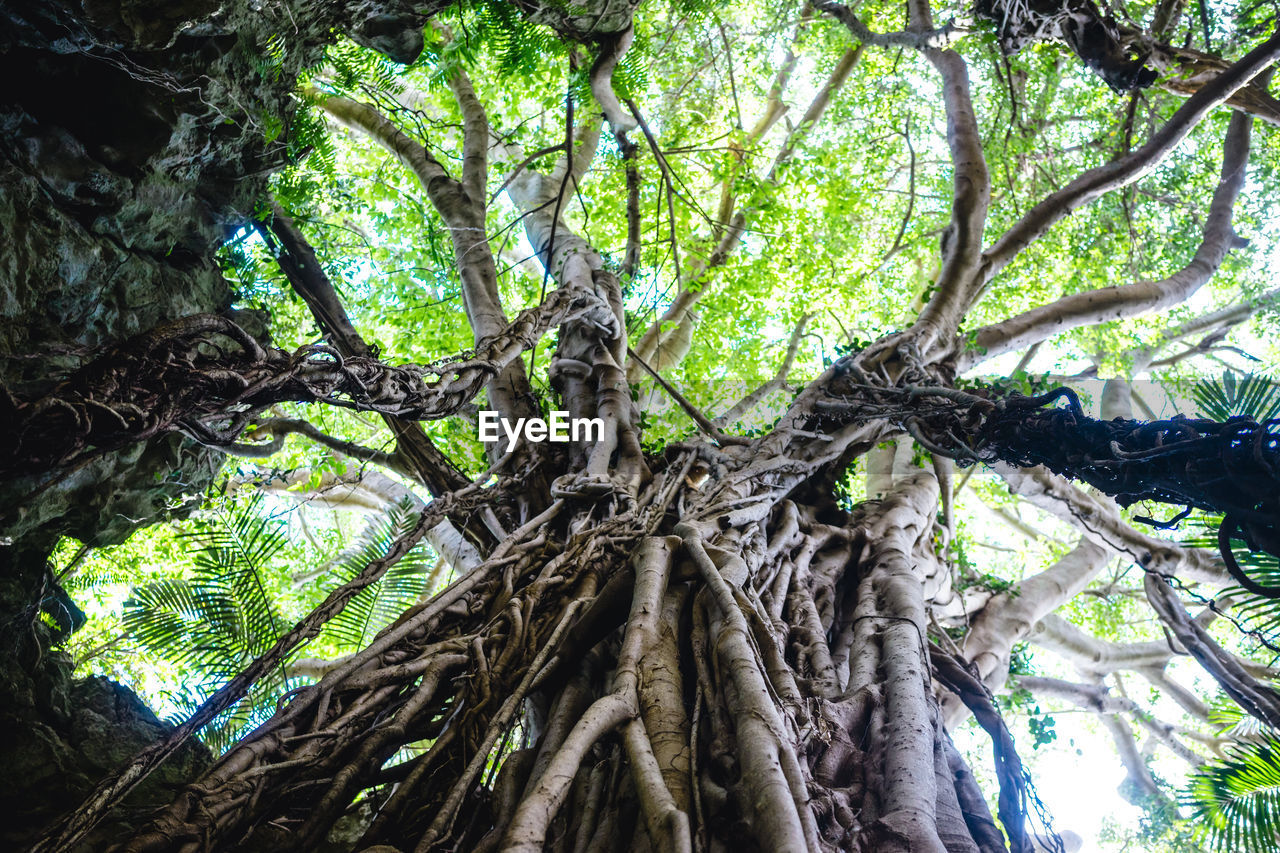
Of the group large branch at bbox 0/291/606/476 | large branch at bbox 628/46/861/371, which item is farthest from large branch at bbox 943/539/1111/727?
large branch at bbox 0/291/606/476

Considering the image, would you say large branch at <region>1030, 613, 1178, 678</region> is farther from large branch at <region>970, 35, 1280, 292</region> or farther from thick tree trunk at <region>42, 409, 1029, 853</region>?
thick tree trunk at <region>42, 409, 1029, 853</region>

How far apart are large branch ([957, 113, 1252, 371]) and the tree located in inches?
1.1

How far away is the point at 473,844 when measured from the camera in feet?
5.68

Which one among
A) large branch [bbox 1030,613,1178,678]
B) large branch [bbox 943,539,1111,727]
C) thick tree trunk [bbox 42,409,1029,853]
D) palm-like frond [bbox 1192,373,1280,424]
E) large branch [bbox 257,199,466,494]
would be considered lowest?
thick tree trunk [bbox 42,409,1029,853]

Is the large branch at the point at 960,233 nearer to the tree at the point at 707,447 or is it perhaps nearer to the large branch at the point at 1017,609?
the tree at the point at 707,447

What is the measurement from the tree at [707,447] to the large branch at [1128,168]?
2 cm

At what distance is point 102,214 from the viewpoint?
2.50 metres

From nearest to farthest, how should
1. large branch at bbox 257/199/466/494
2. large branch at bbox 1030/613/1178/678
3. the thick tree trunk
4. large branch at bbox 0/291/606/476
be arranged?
large branch at bbox 0/291/606/476
the thick tree trunk
large branch at bbox 257/199/466/494
large branch at bbox 1030/613/1178/678

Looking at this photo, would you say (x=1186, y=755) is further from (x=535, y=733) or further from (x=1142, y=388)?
(x=535, y=733)

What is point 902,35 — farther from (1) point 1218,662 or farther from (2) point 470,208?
(1) point 1218,662

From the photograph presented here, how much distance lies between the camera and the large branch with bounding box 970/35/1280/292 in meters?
3.58

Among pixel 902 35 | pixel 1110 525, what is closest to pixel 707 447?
pixel 1110 525

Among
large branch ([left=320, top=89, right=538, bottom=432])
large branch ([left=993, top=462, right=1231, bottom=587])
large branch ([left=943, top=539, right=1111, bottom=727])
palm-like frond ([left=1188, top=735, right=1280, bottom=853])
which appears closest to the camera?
palm-like frond ([left=1188, top=735, right=1280, bottom=853])

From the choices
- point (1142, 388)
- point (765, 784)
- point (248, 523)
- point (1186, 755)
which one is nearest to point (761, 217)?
point (248, 523)
